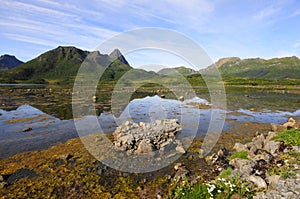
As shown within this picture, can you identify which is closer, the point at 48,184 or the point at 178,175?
the point at 48,184

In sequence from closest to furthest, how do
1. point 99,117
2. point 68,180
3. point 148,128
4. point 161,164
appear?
point 68,180, point 161,164, point 148,128, point 99,117

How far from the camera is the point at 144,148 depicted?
1662cm

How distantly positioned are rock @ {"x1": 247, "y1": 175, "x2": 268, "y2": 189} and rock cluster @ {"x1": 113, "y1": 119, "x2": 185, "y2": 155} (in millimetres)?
7685

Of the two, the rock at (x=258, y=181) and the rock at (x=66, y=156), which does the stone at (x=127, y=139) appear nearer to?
the rock at (x=66, y=156)

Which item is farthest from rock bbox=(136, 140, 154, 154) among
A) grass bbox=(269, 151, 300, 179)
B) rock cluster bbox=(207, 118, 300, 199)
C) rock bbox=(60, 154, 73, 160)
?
grass bbox=(269, 151, 300, 179)

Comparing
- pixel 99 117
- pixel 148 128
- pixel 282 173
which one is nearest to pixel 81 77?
pixel 99 117

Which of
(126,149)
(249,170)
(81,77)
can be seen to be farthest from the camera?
(81,77)

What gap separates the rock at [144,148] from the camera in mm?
16594

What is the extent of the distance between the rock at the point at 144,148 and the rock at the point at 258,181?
8.41 metres

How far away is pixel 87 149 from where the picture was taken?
1797 centimetres

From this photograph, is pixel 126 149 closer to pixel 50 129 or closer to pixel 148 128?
pixel 148 128

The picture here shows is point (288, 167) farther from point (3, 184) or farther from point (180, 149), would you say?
point (3, 184)

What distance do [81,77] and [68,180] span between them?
196 meters

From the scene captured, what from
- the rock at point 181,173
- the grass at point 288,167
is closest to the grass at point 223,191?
the grass at point 288,167
